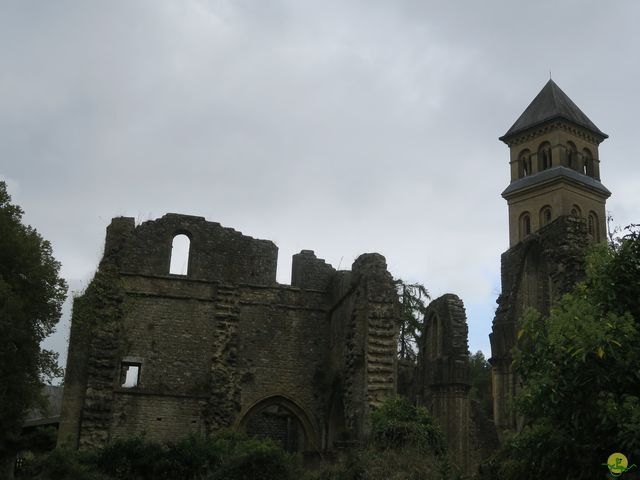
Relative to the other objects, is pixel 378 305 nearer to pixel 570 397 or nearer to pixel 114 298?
pixel 114 298

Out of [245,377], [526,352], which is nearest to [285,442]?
[245,377]

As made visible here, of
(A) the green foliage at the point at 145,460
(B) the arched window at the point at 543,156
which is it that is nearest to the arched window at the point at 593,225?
(B) the arched window at the point at 543,156

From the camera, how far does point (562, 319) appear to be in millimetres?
6965

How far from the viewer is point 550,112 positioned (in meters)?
56.8

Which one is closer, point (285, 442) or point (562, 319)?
point (562, 319)

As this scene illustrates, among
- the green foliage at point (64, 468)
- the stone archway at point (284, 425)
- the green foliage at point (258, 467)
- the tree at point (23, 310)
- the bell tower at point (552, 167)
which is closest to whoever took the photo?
the green foliage at point (258, 467)

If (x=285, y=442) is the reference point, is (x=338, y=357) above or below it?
above

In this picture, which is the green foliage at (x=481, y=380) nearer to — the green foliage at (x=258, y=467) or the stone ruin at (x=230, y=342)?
the stone ruin at (x=230, y=342)

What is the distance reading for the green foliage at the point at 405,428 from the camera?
526 inches

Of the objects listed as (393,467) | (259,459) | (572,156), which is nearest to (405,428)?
(259,459)

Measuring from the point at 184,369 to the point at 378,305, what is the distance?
4.76m

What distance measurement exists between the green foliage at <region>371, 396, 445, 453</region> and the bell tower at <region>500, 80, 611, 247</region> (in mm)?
42825

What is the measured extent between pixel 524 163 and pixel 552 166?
3038 mm

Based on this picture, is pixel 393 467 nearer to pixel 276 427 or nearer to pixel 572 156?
pixel 276 427
